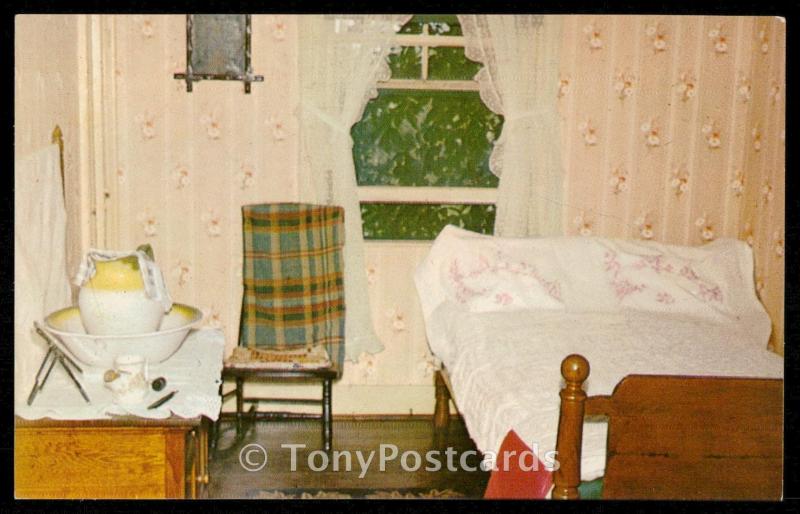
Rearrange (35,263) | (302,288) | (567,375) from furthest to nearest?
1. (302,288)
2. (35,263)
3. (567,375)

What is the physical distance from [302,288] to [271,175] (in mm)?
570

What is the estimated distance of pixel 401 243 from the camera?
4332 millimetres

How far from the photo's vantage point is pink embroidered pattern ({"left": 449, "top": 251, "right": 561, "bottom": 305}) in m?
4.00

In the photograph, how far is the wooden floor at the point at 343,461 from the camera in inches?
143

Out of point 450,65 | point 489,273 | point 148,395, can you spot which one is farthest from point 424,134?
point 148,395

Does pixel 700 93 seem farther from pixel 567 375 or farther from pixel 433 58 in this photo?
pixel 567 375

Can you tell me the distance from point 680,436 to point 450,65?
2.54 meters

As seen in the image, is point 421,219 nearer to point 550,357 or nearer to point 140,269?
point 550,357

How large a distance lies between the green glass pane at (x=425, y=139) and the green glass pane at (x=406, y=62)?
0.08 meters

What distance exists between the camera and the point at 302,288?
13.4ft

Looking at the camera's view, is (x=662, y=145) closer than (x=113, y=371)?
No

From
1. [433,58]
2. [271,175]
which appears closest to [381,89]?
[433,58]

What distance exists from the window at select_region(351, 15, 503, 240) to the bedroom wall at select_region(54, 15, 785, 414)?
0.26 meters

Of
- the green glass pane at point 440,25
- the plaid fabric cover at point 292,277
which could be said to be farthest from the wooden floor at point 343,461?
the green glass pane at point 440,25
